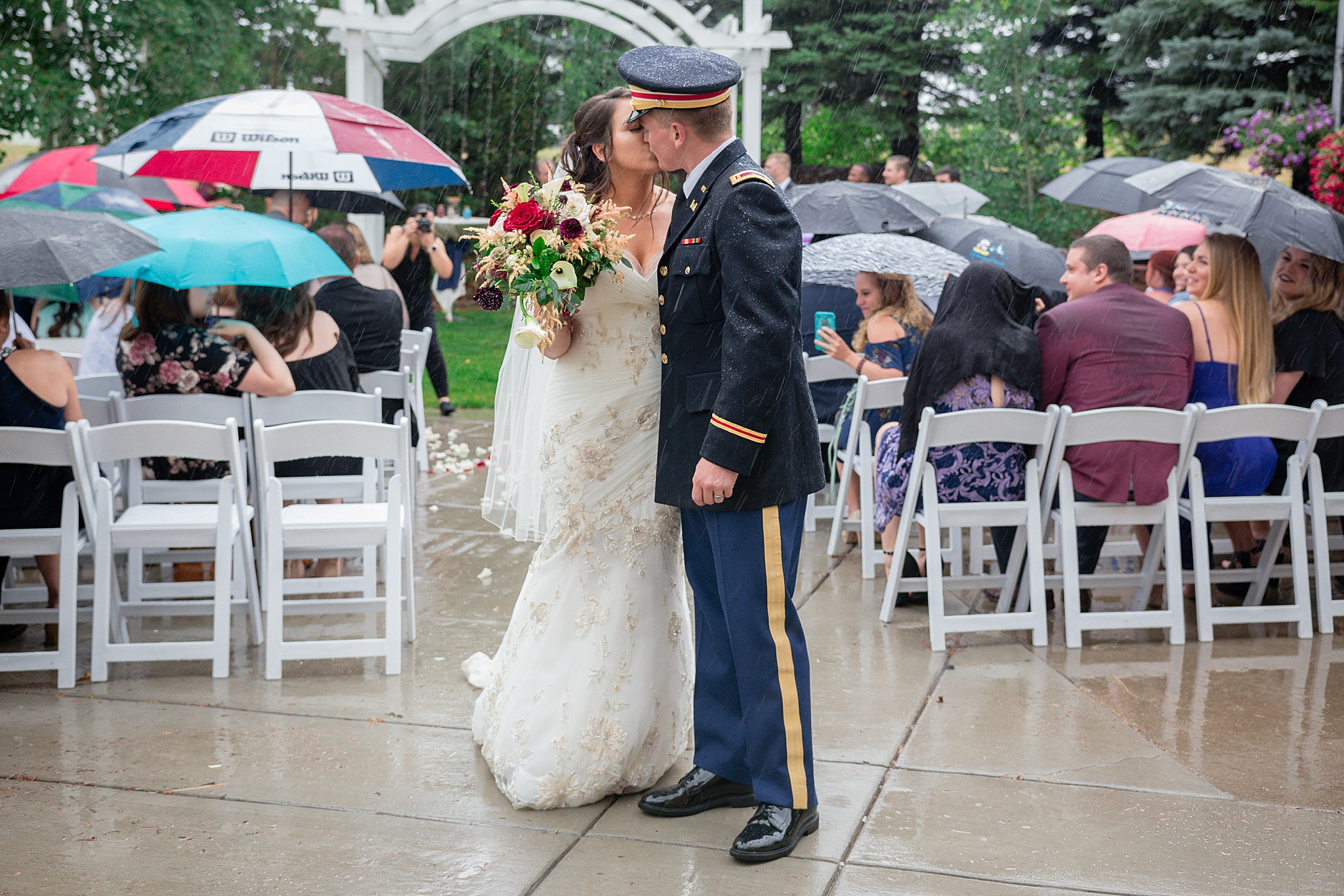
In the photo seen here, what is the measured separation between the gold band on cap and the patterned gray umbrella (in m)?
3.03

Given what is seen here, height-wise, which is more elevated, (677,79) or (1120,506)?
(677,79)

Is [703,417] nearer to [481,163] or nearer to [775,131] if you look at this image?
[481,163]

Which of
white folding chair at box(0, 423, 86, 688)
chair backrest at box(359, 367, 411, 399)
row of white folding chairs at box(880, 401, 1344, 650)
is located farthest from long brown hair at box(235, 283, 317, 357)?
row of white folding chairs at box(880, 401, 1344, 650)

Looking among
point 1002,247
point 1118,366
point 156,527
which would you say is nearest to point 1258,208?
point 1118,366

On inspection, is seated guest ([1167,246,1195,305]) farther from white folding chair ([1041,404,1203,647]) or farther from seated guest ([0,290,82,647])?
seated guest ([0,290,82,647])

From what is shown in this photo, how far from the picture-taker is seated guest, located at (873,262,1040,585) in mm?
5770

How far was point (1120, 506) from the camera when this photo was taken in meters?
5.70

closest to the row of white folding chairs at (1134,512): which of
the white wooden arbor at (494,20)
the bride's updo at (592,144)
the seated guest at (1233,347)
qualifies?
the seated guest at (1233,347)

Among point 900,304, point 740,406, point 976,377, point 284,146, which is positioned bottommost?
point 976,377

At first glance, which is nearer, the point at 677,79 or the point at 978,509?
the point at 677,79

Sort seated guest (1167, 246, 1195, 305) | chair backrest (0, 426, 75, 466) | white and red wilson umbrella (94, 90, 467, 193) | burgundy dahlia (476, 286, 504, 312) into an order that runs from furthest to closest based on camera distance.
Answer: seated guest (1167, 246, 1195, 305) → white and red wilson umbrella (94, 90, 467, 193) → chair backrest (0, 426, 75, 466) → burgundy dahlia (476, 286, 504, 312)

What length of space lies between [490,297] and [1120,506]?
11.1ft

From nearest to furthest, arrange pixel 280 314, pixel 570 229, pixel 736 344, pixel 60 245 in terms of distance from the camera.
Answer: pixel 736 344 → pixel 570 229 → pixel 60 245 → pixel 280 314

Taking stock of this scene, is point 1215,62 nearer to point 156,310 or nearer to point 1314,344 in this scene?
point 1314,344
